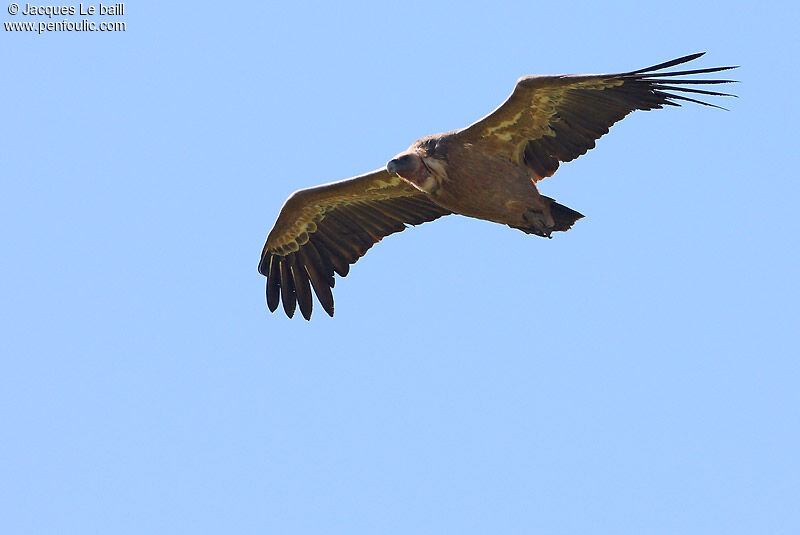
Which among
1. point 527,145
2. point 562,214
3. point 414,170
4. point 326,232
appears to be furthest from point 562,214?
point 326,232

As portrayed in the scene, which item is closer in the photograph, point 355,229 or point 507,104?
point 507,104

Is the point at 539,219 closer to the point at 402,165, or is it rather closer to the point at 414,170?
the point at 414,170

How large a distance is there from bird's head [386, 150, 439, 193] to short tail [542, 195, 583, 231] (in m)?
1.17

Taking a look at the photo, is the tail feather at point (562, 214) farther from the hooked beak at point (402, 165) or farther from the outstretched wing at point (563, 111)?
the hooked beak at point (402, 165)

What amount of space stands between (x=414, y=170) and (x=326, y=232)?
226 centimetres

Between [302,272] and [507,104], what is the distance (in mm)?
3538

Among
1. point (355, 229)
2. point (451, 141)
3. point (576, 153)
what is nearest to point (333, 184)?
point (355, 229)

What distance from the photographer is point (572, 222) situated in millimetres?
14164

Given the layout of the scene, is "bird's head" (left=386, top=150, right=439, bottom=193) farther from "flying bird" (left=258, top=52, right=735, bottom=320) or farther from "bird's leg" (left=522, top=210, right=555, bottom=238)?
"bird's leg" (left=522, top=210, right=555, bottom=238)

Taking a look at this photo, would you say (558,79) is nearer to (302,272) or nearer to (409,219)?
(409,219)

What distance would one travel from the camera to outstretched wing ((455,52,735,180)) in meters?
13.6

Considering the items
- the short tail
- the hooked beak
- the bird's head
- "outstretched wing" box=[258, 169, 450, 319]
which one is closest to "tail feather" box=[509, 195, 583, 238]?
the short tail

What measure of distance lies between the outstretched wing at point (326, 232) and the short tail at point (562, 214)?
1.77 meters

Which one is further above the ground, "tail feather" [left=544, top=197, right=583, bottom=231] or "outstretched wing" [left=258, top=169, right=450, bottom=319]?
"outstretched wing" [left=258, top=169, right=450, bottom=319]
